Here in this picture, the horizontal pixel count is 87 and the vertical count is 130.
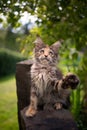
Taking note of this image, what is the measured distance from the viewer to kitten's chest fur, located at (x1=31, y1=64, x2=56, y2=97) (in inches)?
149

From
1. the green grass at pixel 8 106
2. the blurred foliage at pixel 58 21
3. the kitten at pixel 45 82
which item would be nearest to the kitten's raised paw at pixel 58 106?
the kitten at pixel 45 82

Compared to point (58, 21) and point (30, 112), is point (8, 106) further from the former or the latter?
point (30, 112)

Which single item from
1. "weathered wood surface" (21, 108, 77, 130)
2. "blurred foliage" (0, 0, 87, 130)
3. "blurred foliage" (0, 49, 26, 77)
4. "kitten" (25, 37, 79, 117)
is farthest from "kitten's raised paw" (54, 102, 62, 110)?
"blurred foliage" (0, 49, 26, 77)

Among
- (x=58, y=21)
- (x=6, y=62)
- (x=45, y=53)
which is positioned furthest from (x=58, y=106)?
(x=6, y=62)

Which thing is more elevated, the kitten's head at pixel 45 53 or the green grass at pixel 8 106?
the kitten's head at pixel 45 53

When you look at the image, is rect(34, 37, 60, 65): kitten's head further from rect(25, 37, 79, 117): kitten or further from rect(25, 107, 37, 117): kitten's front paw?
rect(25, 107, 37, 117): kitten's front paw

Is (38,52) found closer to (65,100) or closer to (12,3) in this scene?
(65,100)

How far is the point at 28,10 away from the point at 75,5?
794mm

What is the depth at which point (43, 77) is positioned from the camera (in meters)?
3.78

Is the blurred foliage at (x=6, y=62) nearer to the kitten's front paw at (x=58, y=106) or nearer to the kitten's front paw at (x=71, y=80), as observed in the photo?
the kitten's front paw at (x=58, y=106)

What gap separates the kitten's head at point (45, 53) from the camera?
374 cm

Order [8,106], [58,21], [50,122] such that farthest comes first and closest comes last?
[8,106]
[58,21]
[50,122]

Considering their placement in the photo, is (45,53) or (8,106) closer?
(45,53)

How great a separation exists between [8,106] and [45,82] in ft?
15.0
